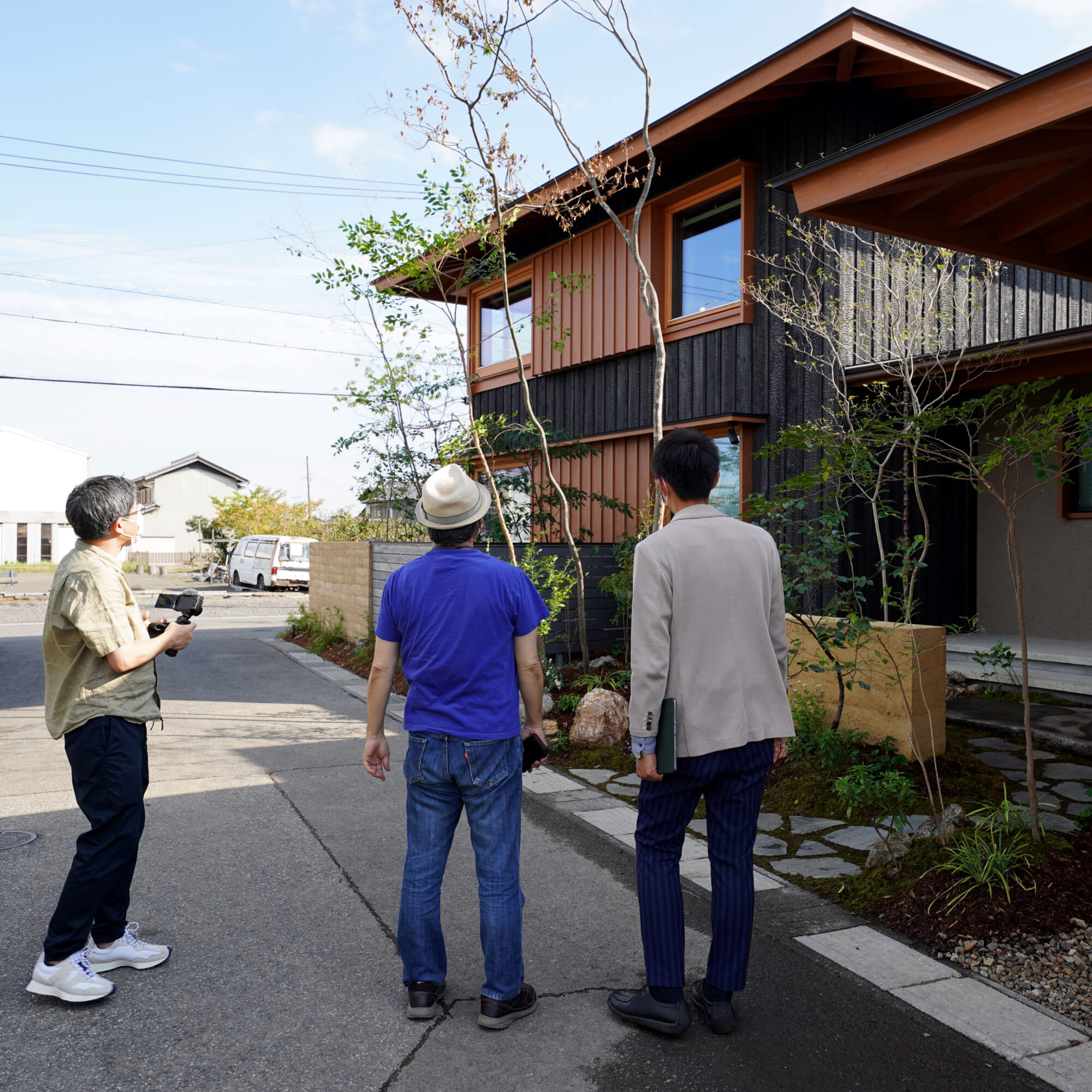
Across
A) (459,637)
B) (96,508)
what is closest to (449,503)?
(459,637)

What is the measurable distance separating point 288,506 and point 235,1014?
36953 mm

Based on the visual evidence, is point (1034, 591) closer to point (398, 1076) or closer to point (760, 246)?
point (760, 246)

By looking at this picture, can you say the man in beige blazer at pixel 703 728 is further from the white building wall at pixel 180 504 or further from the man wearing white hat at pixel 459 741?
the white building wall at pixel 180 504

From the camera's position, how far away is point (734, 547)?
286 centimetres

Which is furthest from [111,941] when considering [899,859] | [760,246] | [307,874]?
[760,246]

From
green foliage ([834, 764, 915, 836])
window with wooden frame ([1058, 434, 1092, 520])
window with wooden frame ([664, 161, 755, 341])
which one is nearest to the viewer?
green foliage ([834, 764, 915, 836])

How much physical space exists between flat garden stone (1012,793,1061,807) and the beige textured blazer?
2954 mm

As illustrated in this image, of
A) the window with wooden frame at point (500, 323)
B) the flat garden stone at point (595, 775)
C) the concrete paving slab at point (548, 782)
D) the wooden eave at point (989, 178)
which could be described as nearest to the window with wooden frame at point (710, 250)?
the window with wooden frame at point (500, 323)

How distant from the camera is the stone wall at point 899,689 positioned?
556 centimetres

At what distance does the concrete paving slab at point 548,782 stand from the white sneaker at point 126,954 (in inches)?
105

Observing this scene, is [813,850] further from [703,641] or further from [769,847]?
[703,641]

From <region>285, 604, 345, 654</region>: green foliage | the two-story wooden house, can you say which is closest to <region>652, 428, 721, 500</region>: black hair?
the two-story wooden house

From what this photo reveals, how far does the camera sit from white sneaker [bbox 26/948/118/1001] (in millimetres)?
2945

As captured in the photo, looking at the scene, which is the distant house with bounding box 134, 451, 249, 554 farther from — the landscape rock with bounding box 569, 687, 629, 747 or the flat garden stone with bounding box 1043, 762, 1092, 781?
the flat garden stone with bounding box 1043, 762, 1092, 781
